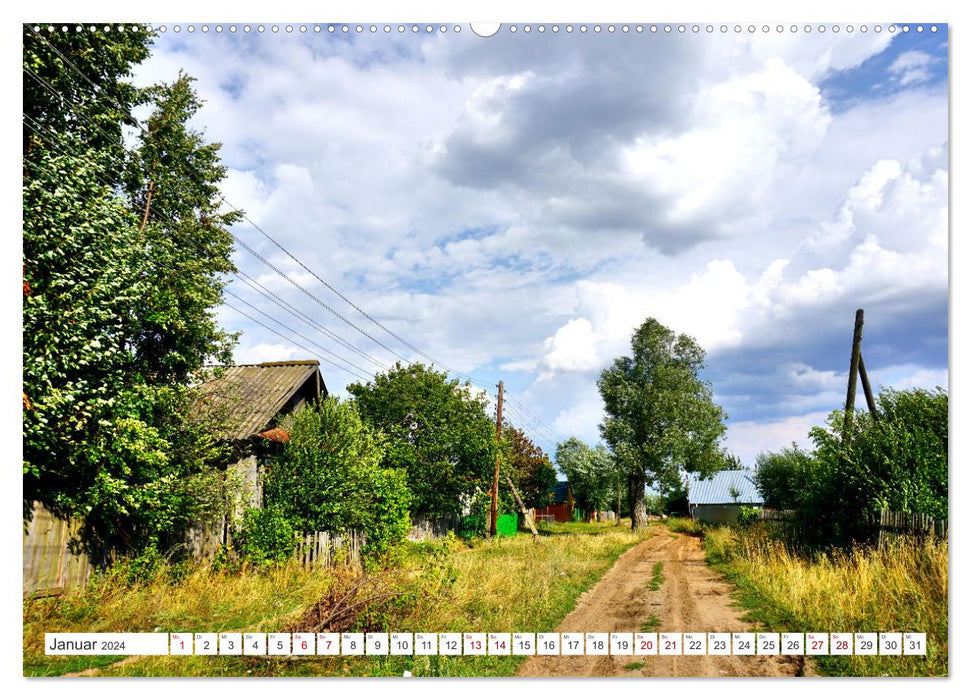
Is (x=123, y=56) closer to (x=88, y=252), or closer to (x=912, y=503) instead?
(x=88, y=252)

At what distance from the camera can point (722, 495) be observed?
57.2 m

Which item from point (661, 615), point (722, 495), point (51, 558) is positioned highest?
point (51, 558)

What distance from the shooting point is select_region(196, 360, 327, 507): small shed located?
12788 millimetres

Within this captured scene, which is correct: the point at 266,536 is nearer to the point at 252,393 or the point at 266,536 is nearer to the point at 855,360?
the point at 252,393

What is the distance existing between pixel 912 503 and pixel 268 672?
41.3 ft

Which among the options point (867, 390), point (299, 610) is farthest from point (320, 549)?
point (867, 390)

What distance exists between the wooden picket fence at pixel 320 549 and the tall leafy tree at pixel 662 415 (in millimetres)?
23048

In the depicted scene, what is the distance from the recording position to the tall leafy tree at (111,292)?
7.08 metres

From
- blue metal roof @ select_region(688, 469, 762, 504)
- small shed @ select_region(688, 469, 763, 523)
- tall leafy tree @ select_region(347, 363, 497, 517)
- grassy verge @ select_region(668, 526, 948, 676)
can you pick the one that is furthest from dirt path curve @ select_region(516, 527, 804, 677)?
blue metal roof @ select_region(688, 469, 762, 504)

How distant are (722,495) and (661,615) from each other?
5183cm

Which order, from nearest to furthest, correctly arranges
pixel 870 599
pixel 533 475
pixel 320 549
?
pixel 870 599, pixel 320 549, pixel 533 475

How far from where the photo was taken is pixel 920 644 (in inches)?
198

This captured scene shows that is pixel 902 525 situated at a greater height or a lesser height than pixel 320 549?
greater

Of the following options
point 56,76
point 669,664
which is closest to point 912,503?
point 669,664
